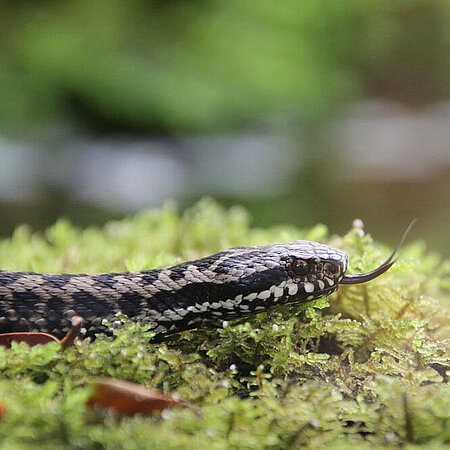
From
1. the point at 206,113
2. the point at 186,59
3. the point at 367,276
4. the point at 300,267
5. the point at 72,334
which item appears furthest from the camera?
the point at 186,59

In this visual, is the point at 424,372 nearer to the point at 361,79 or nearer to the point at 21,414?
the point at 21,414

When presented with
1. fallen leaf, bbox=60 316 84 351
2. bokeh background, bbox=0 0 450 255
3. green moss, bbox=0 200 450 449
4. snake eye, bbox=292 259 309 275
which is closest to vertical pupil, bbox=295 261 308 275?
snake eye, bbox=292 259 309 275

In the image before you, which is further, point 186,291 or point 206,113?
point 206,113

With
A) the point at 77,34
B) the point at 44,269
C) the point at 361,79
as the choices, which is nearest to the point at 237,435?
the point at 44,269

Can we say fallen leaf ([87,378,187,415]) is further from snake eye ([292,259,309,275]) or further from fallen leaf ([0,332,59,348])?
snake eye ([292,259,309,275])

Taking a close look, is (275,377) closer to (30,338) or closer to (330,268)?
(330,268)

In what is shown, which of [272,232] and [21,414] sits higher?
[272,232]

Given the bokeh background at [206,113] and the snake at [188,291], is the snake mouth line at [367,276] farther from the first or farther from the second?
the bokeh background at [206,113]

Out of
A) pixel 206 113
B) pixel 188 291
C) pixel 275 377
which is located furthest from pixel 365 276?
pixel 206 113
